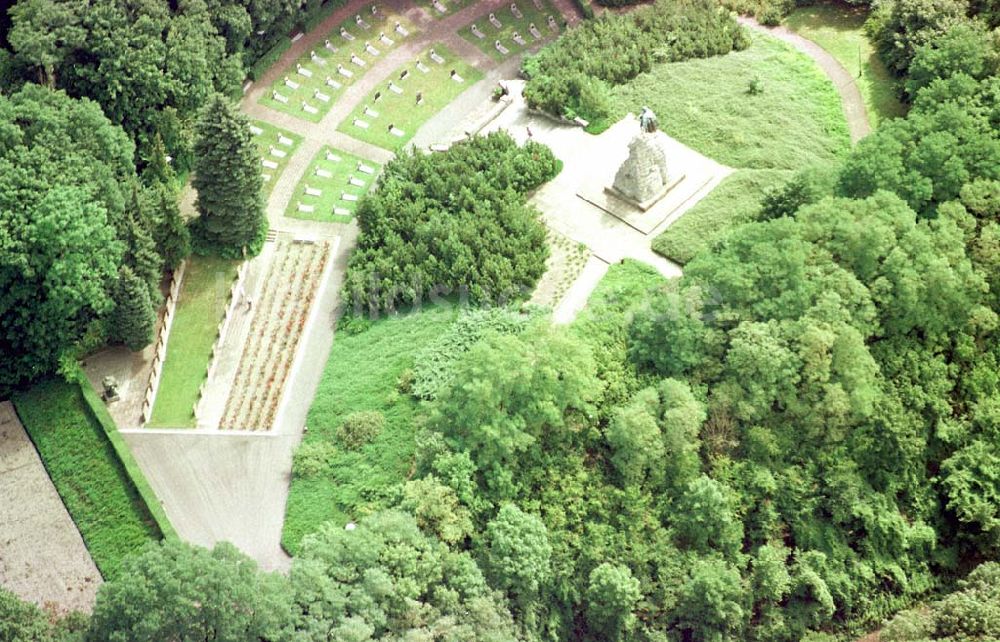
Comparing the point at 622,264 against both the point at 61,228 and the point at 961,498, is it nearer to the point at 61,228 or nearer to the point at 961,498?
the point at 961,498

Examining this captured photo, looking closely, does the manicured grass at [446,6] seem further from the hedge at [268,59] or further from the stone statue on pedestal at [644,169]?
the stone statue on pedestal at [644,169]

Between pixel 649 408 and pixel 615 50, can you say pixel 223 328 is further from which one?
pixel 615 50

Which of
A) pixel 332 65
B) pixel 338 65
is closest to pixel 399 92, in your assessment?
pixel 338 65

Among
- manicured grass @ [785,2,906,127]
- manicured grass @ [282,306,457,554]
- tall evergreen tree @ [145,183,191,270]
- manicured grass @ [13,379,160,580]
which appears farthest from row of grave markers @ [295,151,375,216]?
manicured grass @ [785,2,906,127]

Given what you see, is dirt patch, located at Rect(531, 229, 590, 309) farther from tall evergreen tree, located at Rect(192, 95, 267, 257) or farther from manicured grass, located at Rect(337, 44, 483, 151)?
tall evergreen tree, located at Rect(192, 95, 267, 257)

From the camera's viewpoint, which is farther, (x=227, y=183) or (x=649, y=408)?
(x=227, y=183)
